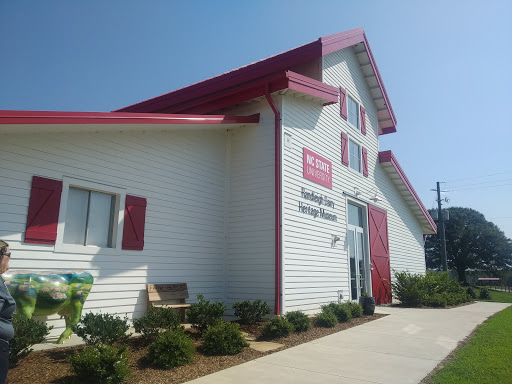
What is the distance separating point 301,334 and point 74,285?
4.43 meters

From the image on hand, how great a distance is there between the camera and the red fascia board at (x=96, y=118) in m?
5.70

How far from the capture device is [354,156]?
1488 centimetres

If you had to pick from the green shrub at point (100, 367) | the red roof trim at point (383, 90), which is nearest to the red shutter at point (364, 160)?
the red roof trim at point (383, 90)

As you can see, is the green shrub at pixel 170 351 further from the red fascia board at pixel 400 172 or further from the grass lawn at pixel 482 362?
the red fascia board at pixel 400 172

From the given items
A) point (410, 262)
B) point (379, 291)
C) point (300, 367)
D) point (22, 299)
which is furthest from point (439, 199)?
point (22, 299)

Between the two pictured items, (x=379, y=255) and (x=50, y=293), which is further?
(x=379, y=255)

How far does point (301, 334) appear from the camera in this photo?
26.3ft

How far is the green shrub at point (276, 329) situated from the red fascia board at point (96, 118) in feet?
15.2

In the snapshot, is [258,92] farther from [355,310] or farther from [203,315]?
[355,310]

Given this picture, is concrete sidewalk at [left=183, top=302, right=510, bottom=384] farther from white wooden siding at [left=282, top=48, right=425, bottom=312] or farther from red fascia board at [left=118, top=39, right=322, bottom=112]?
red fascia board at [left=118, top=39, right=322, bottom=112]

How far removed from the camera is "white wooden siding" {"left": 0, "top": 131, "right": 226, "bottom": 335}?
648cm

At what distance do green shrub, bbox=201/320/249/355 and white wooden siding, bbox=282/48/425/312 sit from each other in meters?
3.24

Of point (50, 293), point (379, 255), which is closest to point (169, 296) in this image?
point (50, 293)

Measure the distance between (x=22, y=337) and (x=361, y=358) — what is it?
15.7 feet
